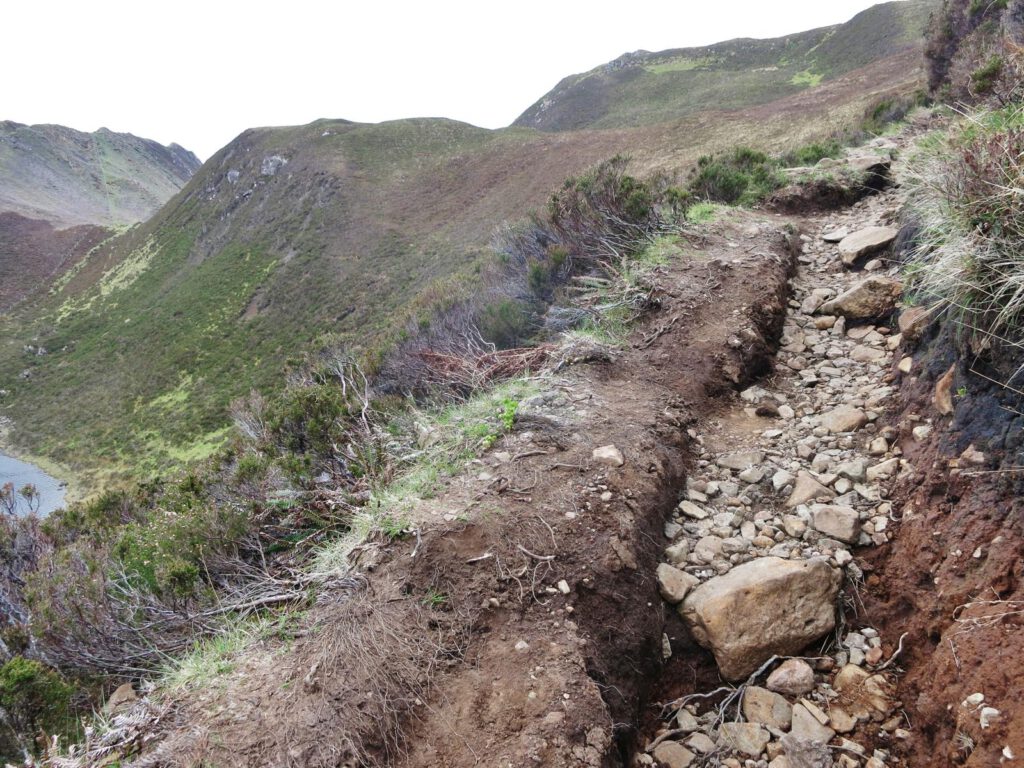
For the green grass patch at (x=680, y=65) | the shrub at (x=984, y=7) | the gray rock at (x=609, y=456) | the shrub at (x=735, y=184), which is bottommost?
the gray rock at (x=609, y=456)

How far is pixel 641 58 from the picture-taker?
60312 millimetres

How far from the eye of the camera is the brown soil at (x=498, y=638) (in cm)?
203

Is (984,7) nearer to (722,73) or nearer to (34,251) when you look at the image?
(722,73)

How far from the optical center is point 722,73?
1854 inches

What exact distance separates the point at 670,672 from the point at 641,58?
70677 millimetres

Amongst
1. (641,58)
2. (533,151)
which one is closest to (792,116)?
(533,151)

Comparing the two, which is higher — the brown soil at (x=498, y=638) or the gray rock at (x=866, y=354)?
the gray rock at (x=866, y=354)

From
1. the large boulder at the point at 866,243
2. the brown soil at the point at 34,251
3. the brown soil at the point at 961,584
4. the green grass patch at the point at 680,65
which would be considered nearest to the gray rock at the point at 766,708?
the brown soil at the point at 961,584

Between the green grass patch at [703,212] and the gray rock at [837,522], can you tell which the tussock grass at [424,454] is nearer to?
the gray rock at [837,522]

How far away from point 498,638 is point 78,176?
9800cm

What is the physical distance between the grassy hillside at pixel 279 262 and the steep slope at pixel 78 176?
26.2 metres

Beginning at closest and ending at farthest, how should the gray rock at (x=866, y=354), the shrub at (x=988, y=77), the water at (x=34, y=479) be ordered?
the gray rock at (x=866, y=354) → the shrub at (x=988, y=77) → the water at (x=34, y=479)

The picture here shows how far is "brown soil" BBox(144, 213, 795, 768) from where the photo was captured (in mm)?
2033

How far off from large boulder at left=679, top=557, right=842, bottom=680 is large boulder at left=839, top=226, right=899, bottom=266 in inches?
147
